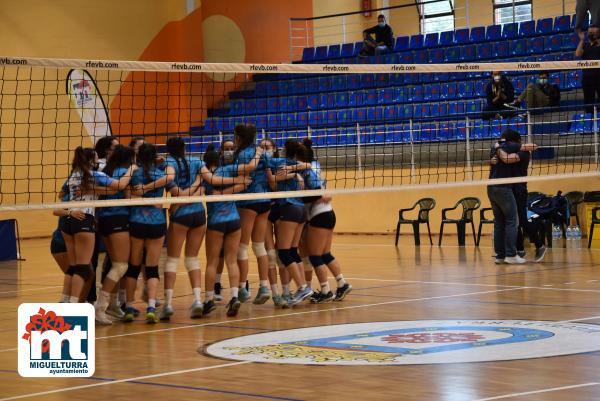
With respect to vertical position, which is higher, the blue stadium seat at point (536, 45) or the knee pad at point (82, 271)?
the blue stadium seat at point (536, 45)

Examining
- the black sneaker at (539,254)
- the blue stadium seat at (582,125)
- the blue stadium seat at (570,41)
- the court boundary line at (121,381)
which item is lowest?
the court boundary line at (121,381)

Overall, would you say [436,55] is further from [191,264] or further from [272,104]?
[191,264]

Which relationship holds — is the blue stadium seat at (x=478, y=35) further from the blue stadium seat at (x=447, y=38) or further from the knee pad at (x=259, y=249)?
the knee pad at (x=259, y=249)

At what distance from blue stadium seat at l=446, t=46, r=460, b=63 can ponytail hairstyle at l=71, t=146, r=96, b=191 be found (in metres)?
15.6

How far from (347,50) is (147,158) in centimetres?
1740

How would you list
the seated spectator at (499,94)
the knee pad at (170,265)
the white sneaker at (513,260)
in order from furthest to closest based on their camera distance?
1. the seated spectator at (499,94)
2. the white sneaker at (513,260)
3. the knee pad at (170,265)

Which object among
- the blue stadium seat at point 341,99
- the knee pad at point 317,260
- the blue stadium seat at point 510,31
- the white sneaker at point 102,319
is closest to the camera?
the white sneaker at point 102,319

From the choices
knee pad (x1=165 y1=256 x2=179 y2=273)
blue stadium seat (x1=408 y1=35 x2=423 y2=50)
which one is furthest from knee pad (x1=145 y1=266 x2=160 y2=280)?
blue stadium seat (x1=408 y1=35 x2=423 y2=50)

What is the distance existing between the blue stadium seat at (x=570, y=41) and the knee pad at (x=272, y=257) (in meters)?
12.2

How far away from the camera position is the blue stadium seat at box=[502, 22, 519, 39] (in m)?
23.4

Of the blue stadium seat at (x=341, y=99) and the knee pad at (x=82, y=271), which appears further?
the blue stadium seat at (x=341, y=99)

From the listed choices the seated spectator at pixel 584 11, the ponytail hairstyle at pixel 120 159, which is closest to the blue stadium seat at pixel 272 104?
the seated spectator at pixel 584 11

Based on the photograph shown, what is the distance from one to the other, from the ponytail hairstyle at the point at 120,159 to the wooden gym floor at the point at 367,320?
1420 mm

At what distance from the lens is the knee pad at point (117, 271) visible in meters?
9.46
